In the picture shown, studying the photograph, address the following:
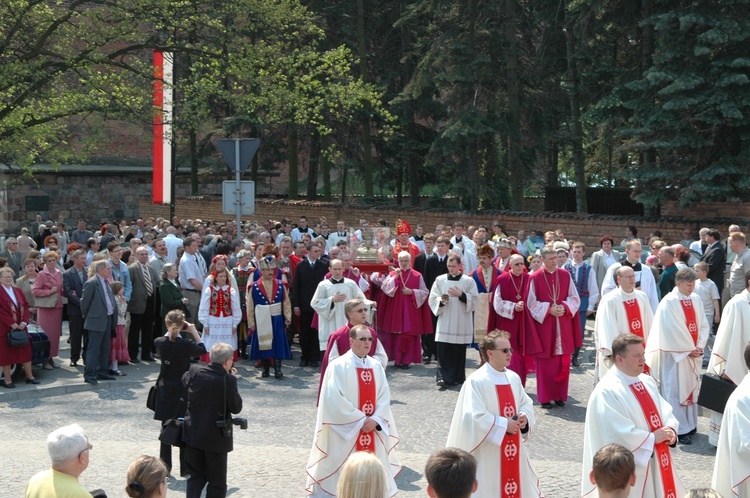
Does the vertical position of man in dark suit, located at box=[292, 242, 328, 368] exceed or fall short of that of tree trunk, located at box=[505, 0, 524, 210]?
it falls short

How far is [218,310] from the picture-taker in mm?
14039

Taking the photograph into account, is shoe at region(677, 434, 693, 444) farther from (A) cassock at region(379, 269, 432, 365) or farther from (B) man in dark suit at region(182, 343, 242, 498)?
(B) man in dark suit at region(182, 343, 242, 498)

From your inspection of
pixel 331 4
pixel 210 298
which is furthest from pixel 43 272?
pixel 331 4

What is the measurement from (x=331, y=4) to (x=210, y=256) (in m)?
19.5

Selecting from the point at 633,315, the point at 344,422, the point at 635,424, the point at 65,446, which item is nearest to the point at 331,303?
the point at 633,315

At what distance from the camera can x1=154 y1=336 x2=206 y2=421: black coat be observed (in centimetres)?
959

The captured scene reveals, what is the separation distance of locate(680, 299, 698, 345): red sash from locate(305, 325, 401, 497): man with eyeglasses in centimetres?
441

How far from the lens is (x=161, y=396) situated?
963 centimetres

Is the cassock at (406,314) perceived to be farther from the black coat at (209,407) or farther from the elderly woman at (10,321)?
the black coat at (209,407)

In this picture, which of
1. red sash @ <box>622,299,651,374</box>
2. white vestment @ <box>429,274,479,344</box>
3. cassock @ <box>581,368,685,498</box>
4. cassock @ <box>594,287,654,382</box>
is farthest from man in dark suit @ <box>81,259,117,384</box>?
cassock @ <box>581,368,685,498</box>

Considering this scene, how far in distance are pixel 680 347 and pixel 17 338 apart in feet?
27.0

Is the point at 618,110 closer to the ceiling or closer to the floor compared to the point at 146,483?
closer to the ceiling

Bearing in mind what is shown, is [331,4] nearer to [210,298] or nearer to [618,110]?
[618,110]

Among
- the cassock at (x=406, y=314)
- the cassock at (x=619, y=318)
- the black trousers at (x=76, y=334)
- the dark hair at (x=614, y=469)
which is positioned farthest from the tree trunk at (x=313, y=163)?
the dark hair at (x=614, y=469)
